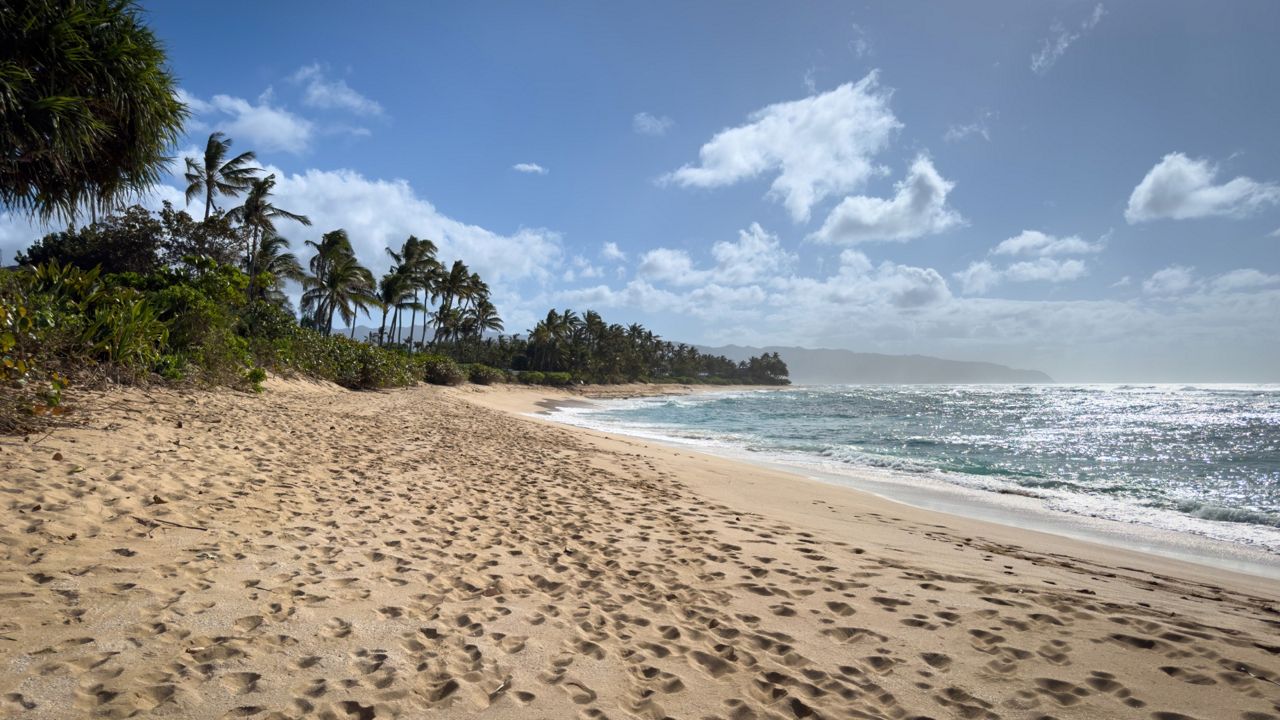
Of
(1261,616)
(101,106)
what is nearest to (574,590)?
(1261,616)

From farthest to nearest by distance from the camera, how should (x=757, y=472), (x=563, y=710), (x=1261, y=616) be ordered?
(x=757, y=472) → (x=1261, y=616) → (x=563, y=710)

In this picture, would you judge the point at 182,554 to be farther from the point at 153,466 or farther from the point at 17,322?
the point at 17,322

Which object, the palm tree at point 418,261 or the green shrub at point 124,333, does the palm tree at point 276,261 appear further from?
the green shrub at point 124,333

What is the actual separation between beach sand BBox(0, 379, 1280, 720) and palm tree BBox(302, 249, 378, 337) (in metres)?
33.5

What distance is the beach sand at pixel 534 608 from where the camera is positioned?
9.79 feet

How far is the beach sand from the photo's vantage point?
2.98m

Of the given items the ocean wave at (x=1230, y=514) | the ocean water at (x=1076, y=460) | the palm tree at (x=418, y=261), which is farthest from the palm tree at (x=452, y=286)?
the ocean wave at (x=1230, y=514)

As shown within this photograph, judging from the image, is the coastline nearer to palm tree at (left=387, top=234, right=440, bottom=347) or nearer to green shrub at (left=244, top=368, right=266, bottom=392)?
green shrub at (left=244, top=368, right=266, bottom=392)

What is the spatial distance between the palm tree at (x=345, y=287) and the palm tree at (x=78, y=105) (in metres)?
30.7

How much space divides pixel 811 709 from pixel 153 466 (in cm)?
733

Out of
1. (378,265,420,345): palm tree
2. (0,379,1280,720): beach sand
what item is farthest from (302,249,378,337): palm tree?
(0,379,1280,720): beach sand

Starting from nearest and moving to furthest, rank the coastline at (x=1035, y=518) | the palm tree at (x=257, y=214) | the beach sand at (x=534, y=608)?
the beach sand at (x=534, y=608)
the coastline at (x=1035, y=518)
the palm tree at (x=257, y=214)

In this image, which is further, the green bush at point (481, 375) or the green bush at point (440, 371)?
the green bush at point (481, 375)

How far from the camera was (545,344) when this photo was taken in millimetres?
75188
